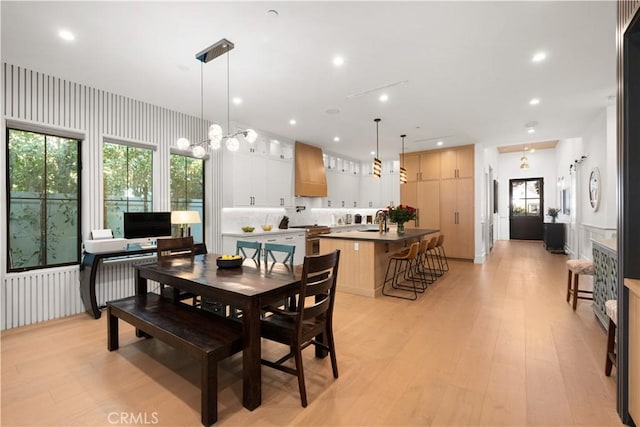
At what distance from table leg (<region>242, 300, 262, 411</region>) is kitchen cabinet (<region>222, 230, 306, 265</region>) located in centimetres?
330

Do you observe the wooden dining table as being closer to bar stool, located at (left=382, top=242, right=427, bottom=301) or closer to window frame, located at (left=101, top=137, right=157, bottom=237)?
window frame, located at (left=101, top=137, right=157, bottom=237)

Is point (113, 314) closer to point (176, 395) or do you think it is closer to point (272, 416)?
point (176, 395)

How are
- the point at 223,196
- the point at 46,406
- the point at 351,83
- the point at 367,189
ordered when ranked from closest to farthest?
the point at 46,406 → the point at 351,83 → the point at 223,196 → the point at 367,189

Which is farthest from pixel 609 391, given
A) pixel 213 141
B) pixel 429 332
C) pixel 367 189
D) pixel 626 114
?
pixel 367 189

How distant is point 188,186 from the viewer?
16.8 feet

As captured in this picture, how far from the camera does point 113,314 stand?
275 cm

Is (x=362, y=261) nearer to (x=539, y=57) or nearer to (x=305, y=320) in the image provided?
(x=305, y=320)

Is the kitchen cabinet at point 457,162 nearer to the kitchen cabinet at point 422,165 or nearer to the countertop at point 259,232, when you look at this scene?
the kitchen cabinet at point 422,165

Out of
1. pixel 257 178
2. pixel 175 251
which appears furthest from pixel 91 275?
pixel 257 178

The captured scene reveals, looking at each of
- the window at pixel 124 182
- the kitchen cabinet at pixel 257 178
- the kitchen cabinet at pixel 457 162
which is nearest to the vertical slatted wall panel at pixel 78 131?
the window at pixel 124 182

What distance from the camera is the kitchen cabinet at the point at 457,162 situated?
293 inches

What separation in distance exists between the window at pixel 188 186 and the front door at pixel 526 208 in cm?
1190

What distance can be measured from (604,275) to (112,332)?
195 inches

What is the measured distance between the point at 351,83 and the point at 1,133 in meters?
3.97
